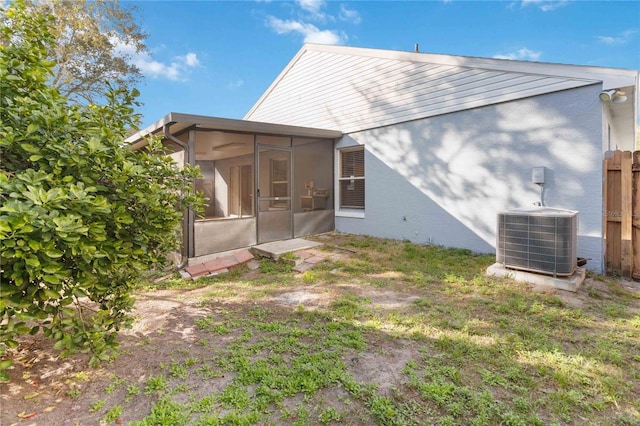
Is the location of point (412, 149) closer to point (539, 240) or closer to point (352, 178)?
point (352, 178)

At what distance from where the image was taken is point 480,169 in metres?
6.11

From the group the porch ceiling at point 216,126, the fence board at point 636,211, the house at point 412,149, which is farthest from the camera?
the porch ceiling at point 216,126

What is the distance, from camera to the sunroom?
19.2 feet

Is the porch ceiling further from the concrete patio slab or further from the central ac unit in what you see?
the concrete patio slab

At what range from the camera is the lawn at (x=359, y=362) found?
6.57 feet

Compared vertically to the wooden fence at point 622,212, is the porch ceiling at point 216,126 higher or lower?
higher

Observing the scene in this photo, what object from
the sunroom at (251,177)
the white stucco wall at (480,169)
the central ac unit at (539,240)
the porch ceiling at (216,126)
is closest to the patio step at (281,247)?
the sunroom at (251,177)

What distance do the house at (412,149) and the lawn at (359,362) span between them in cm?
206

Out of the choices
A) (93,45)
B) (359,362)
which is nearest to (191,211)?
(359,362)

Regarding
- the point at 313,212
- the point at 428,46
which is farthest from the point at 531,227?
the point at 428,46

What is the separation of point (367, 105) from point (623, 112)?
519cm

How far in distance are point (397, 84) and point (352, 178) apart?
2.60m

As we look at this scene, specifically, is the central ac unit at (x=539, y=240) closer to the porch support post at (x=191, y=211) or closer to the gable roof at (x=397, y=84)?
the gable roof at (x=397, y=84)

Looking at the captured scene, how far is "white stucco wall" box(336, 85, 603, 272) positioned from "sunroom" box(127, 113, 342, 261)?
3.06 ft
